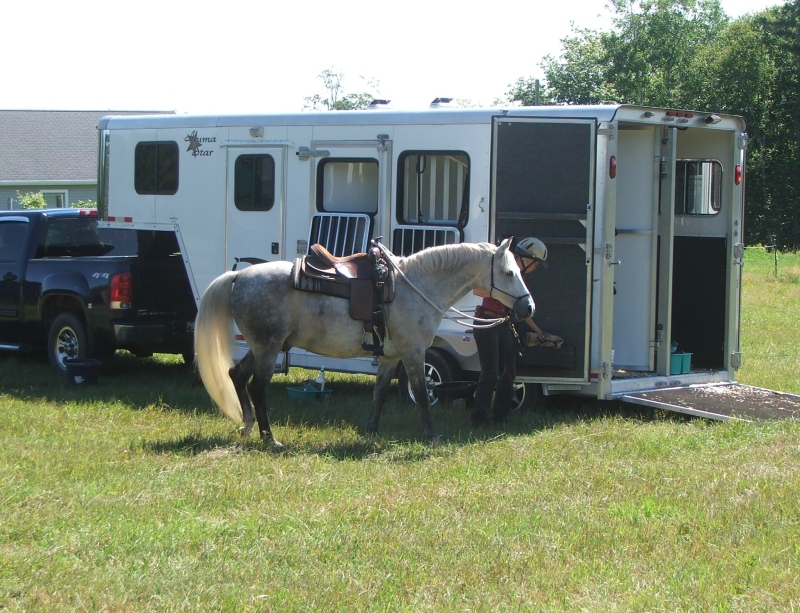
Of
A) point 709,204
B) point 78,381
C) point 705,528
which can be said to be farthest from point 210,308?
point 709,204

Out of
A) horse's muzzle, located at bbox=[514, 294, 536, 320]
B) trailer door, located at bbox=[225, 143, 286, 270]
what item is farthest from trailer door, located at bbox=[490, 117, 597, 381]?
trailer door, located at bbox=[225, 143, 286, 270]

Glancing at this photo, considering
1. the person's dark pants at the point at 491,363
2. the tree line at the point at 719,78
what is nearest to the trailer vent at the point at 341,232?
the person's dark pants at the point at 491,363

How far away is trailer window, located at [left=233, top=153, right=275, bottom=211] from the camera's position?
33.9 feet

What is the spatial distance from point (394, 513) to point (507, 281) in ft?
9.04

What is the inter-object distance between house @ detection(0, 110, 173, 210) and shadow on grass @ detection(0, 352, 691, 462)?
24032mm

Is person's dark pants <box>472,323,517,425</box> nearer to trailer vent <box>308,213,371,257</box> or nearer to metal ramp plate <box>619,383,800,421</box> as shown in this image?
metal ramp plate <box>619,383,800,421</box>

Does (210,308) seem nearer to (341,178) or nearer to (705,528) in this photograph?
(341,178)

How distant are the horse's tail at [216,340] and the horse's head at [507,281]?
220 cm

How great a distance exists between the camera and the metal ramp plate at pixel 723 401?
860 cm

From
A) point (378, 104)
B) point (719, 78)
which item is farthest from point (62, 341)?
point (719, 78)

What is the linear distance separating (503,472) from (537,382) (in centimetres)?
214

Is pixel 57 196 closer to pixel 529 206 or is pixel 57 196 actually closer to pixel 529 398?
pixel 529 398

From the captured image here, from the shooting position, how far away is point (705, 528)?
568 centimetres

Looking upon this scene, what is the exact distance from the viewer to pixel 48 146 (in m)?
36.7
